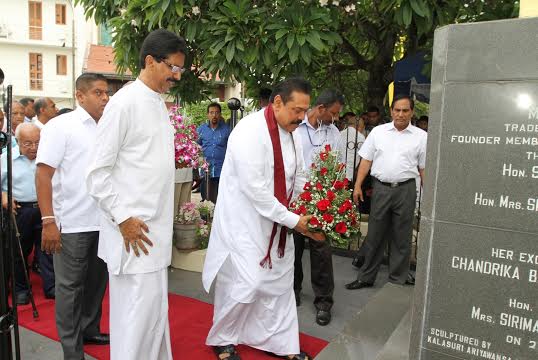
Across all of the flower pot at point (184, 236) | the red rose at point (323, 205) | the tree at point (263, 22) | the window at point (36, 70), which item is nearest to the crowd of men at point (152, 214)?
the red rose at point (323, 205)

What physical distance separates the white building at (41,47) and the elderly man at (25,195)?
2545 cm

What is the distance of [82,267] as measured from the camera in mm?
3248

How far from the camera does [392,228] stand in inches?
206

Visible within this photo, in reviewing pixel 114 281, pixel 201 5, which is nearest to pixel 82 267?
pixel 114 281

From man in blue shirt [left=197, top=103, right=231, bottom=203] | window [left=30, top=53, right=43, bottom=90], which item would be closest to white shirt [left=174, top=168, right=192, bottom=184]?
man in blue shirt [left=197, top=103, right=231, bottom=203]

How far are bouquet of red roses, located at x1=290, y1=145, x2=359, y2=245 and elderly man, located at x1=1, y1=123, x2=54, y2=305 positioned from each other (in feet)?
9.11

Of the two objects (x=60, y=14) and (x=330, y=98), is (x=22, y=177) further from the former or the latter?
(x=60, y=14)

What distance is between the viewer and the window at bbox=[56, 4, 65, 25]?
29.0 meters

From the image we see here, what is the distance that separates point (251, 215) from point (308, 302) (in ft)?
5.97

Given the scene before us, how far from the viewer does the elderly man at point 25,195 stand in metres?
4.71

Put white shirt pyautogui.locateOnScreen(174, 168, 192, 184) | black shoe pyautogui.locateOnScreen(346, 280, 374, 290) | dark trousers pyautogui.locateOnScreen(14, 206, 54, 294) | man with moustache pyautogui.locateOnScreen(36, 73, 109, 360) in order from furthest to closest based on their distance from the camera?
1. white shirt pyautogui.locateOnScreen(174, 168, 192, 184)
2. black shoe pyautogui.locateOnScreen(346, 280, 374, 290)
3. dark trousers pyautogui.locateOnScreen(14, 206, 54, 294)
4. man with moustache pyautogui.locateOnScreen(36, 73, 109, 360)

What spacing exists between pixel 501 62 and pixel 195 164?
3.87 meters

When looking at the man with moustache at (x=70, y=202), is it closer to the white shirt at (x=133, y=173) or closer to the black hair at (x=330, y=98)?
the white shirt at (x=133, y=173)

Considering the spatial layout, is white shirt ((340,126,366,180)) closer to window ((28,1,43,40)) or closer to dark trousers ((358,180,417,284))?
dark trousers ((358,180,417,284))
